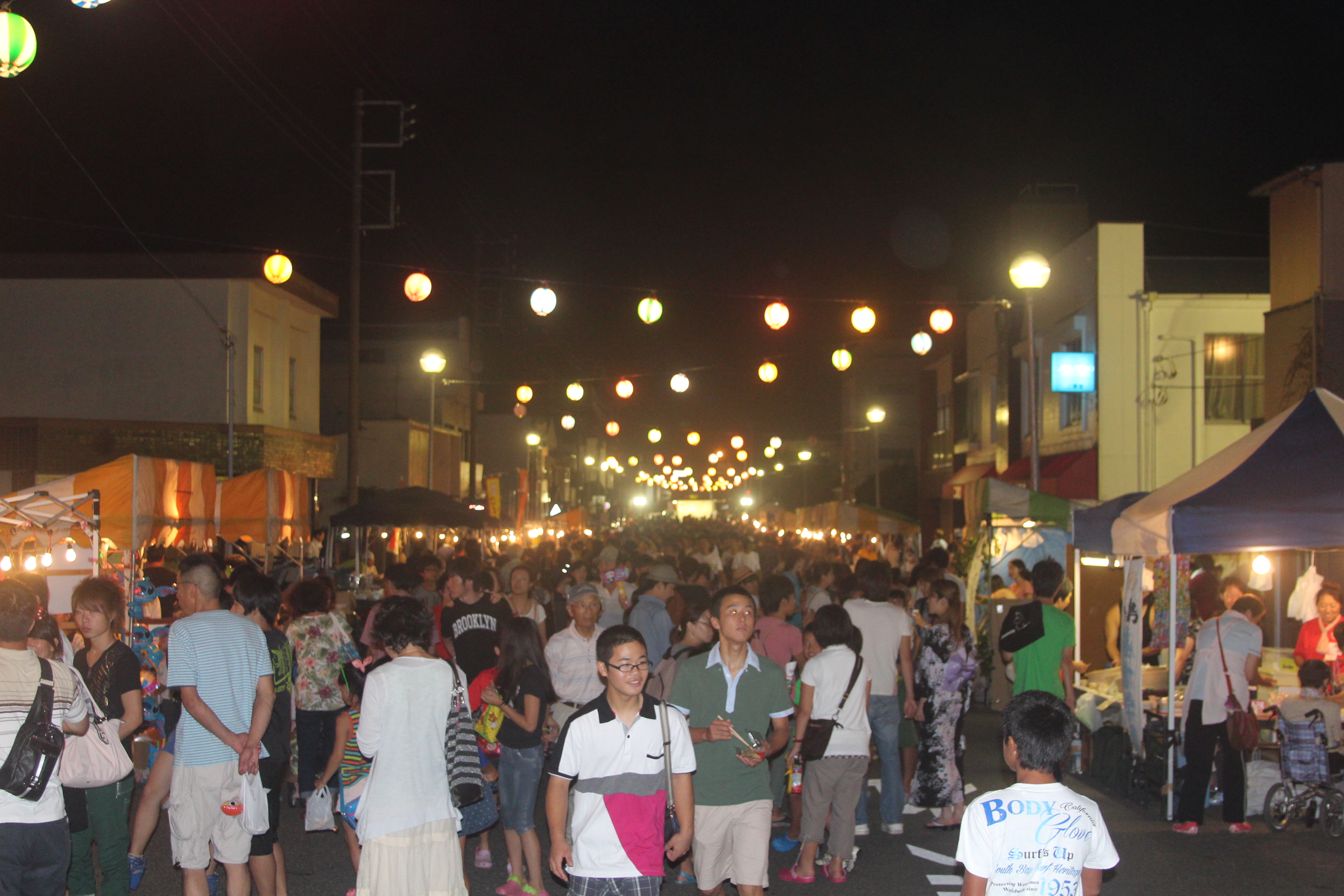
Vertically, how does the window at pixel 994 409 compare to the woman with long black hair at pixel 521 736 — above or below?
above

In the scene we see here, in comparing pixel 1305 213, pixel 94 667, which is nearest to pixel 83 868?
pixel 94 667

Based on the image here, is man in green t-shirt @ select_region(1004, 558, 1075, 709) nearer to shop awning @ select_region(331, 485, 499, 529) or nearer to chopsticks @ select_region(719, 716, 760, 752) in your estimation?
Answer: chopsticks @ select_region(719, 716, 760, 752)

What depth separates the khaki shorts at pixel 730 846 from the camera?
5973 millimetres

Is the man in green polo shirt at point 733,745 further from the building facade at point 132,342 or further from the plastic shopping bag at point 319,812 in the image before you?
the building facade at point 132,342

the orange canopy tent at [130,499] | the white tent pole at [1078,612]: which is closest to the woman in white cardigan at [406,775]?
the orange canopy tent at [130,499]

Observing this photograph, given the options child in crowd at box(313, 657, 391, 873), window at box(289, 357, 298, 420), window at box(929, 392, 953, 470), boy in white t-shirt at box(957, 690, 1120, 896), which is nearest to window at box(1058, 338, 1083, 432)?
window at box(929, 392, 953, 470)

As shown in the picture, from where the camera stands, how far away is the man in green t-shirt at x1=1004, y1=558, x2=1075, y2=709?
9.77 metres

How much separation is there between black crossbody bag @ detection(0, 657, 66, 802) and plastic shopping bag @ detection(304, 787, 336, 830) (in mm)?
2420

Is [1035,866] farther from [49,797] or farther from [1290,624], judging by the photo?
→ [1290,624]

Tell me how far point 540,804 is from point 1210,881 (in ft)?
17.1

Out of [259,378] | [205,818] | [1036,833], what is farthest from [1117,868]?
[259,378]

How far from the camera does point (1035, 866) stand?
3.65 meters

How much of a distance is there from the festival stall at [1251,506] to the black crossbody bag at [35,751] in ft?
25.3

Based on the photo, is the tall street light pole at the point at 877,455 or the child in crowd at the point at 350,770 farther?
the tall street light pole at the point at 877,455
